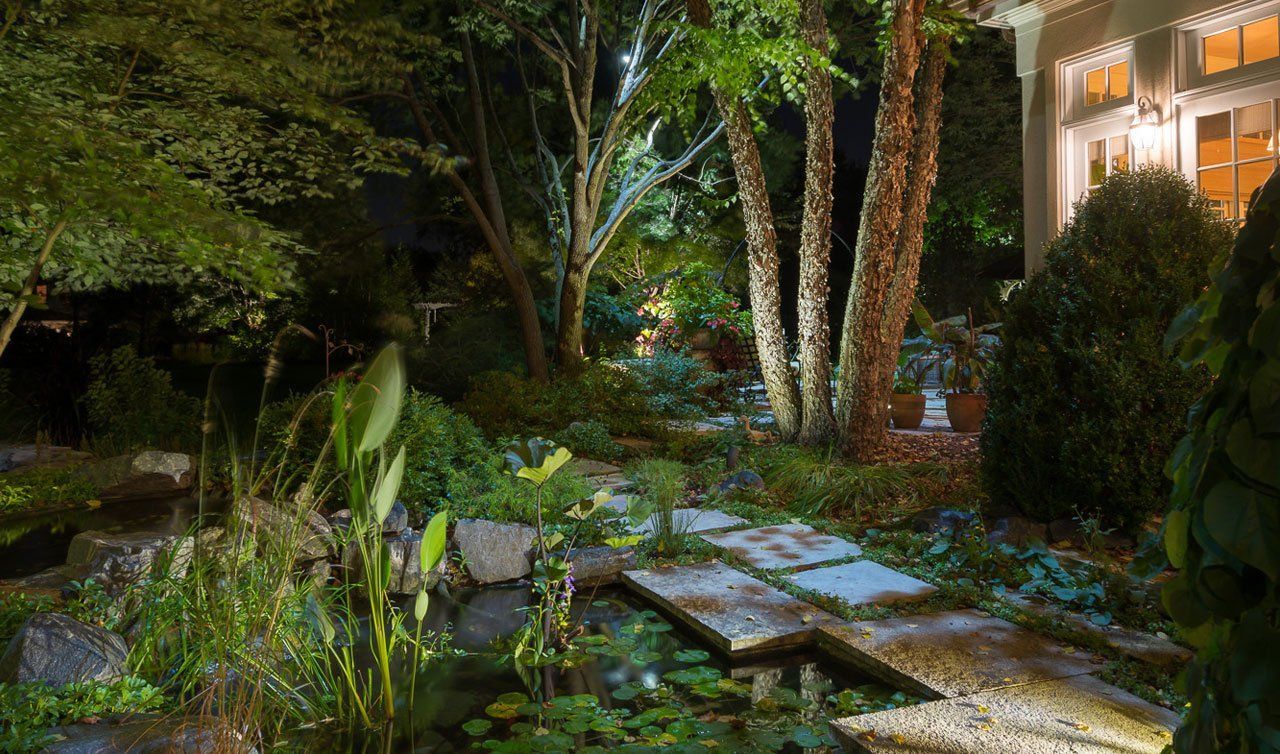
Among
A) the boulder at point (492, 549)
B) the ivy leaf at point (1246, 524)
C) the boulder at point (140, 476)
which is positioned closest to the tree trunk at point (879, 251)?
the boulder at point (492, 549)

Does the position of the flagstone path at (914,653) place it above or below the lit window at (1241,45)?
below

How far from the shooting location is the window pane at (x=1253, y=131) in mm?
5816

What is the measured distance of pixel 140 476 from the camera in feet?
23.3

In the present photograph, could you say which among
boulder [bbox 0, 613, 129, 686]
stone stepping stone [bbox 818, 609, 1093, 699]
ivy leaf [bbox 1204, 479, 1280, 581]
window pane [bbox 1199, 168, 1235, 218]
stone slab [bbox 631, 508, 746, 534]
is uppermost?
Result: window pane [bbox 1199, 168, 1235, 218]

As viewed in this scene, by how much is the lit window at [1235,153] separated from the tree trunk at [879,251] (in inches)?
79.4

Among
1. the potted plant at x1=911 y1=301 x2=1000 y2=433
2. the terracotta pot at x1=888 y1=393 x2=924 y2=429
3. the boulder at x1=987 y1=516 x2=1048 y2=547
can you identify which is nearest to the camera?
the boulder at x1=987 y1=516 x2=1048 y2=547

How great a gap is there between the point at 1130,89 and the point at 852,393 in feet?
9.97

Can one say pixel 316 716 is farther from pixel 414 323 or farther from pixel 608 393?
pixel 414 323

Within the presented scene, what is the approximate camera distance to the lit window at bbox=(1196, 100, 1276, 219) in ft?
19.1

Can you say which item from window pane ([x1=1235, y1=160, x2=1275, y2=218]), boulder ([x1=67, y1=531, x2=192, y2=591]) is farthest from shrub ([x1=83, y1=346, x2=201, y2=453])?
window pane ([x1=1235, y1=160, x2=1275, y2=218])

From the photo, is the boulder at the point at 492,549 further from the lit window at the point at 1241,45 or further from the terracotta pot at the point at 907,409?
the lit window at the point at 1241,45

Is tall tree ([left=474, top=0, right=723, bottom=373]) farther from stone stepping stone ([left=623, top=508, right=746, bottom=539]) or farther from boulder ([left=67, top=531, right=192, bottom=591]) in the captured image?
boulder ([left=67, top=531, right=192, bottom=591])

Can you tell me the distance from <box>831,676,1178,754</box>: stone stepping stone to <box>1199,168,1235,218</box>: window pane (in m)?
4.74

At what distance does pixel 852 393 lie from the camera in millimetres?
6727
